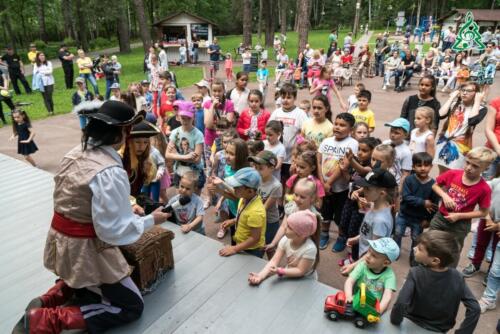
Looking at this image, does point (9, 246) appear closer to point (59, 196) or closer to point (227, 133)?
point (59, 196)

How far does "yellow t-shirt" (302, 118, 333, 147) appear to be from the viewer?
4.89m

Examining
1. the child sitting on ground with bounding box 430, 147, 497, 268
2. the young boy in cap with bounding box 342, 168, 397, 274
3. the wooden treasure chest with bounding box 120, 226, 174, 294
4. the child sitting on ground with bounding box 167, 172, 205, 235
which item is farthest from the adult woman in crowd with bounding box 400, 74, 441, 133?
the wooden treasure chest with bounding box 120, 226, 174, 294

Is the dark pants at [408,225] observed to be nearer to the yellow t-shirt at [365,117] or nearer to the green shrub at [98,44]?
the yellow t-shirt at [365,117]

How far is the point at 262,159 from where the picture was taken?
3855 millimetres

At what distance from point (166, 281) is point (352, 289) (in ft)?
5.17

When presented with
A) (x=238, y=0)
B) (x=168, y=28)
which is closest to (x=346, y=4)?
(x=238, y=0)

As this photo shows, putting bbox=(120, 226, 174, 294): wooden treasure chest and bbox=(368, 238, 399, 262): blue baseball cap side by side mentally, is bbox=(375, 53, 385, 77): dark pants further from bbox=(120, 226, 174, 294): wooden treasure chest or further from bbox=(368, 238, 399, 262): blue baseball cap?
bbox=(120, 226, 174, 294): wooden treasure chest

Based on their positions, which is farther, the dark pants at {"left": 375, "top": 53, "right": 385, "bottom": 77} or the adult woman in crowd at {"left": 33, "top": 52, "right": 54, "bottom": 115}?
the dark pants at {"left": 375, "top": 53, "right": 385, "bottom": 77}

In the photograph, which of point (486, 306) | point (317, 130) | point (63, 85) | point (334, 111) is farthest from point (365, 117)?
point (63, 85)

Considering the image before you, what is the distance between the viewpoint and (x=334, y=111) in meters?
12.3

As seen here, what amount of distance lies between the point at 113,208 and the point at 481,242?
3895mm

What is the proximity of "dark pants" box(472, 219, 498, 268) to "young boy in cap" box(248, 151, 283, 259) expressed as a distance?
2.23 metres

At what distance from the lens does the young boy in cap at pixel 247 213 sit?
10.6 ft

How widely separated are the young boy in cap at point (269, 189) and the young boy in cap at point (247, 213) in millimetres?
576
